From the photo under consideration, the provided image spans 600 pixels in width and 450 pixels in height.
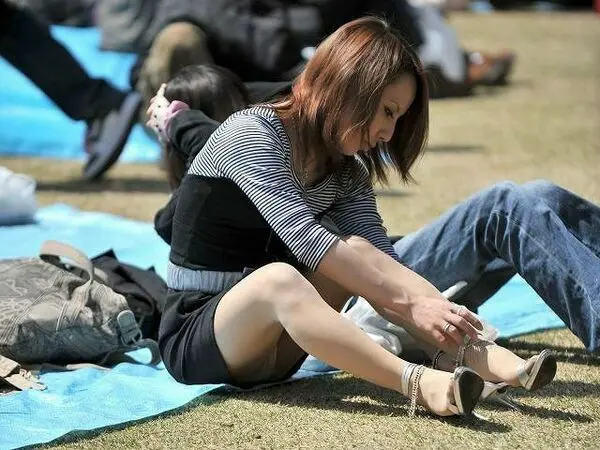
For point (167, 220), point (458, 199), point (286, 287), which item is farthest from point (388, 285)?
point (458, 199)

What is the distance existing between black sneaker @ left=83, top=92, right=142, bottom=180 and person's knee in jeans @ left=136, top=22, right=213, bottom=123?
157mm

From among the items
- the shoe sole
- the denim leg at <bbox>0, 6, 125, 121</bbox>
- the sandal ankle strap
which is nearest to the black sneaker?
the denim leg at <bbox>0, 6, 125, 121</bbox>

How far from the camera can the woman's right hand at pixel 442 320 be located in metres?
3.29

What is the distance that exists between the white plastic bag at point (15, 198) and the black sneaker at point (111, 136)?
112 cm

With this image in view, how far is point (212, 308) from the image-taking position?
3387mm

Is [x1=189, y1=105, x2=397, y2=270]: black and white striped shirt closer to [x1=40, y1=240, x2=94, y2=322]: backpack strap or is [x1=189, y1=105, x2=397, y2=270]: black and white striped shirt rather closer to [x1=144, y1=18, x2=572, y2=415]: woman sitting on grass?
[x1=144, y1=18, x2=572, y2=415]: woman sitting on grass

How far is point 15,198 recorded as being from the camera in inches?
234

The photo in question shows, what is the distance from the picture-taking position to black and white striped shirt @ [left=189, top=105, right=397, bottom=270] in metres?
3.27

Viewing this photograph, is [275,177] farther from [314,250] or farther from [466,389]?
[466,389]

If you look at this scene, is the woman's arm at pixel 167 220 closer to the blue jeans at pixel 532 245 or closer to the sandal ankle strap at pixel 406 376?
the blue jeans at pixel 532 245

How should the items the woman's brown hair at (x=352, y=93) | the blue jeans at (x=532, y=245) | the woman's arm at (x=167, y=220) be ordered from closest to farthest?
the woman's brown hair at (x=352, y=93) → the blue jeans at (x=532, y=245) → the woman's arm at (x=167, y=220)

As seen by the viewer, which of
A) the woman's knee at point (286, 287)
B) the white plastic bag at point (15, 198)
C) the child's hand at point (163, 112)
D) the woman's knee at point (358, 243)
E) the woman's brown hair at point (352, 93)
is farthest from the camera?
the white plastic bag at point (15, 198)

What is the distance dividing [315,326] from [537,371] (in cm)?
62

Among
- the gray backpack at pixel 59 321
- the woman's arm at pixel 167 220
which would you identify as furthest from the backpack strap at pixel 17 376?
the woman's arm at pixel 167 220
